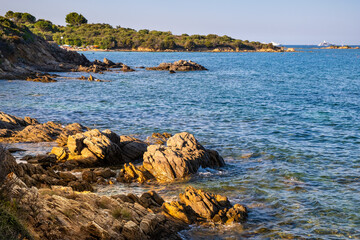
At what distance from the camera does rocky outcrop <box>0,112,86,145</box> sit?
2559cm

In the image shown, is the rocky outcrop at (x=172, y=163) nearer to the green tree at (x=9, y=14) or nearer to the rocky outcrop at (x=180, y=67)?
the rocky outcrop at (x=180, y=67)

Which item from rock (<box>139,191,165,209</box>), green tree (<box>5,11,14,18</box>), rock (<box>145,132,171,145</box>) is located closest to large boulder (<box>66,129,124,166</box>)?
rock (<box>145,132,171,145</box>)

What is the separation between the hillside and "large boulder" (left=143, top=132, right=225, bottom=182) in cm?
4864

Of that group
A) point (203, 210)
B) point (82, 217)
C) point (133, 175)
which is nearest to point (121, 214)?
point (82, 217)

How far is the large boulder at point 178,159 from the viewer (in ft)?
64.5

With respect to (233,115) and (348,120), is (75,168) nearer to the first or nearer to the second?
(233,115)

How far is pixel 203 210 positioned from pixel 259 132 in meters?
16.1

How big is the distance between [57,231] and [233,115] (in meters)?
28.5

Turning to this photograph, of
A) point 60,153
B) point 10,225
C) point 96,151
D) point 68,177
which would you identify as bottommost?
point 68,177

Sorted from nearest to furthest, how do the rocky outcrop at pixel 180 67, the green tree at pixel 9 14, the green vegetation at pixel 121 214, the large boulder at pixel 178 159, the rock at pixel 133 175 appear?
1. the green vegetation at pixel 121 214
2. the rock at pixel 133 175
3. the large boulder at pixel 178 159
4. the rocky outcrop at pixel 180 67
5. the green tree at pixel 9 14

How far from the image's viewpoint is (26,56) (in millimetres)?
74438

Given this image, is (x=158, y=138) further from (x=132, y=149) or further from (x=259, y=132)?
(x=259, y=132)

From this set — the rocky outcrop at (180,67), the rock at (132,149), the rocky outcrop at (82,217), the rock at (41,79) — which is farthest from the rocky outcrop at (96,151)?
the rocky outcrop at (180,67)

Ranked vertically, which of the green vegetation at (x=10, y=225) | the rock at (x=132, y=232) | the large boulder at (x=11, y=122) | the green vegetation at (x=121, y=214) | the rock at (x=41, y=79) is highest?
the rock at (x=41, y=79)
